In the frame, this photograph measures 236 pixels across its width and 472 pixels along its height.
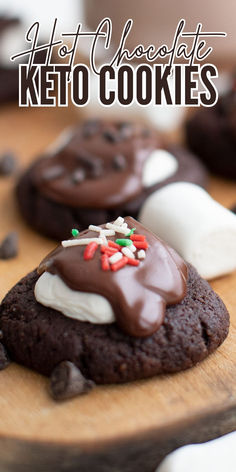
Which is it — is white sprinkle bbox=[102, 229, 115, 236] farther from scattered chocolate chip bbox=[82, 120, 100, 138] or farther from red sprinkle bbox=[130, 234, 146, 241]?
scattered chocolate chip bbox=[82, 120, 100, 138]

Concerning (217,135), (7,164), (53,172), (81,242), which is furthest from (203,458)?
(7,164)

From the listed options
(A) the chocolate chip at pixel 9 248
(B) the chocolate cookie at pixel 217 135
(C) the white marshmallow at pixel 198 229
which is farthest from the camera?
(B) the chocolate cookie at pixel 217 135

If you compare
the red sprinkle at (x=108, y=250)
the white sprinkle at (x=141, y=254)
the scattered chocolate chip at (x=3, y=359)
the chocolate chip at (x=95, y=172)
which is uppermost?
the chocolate chip at (x=95, y=172)

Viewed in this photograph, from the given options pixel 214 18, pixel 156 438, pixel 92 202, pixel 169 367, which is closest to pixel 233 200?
pixel 92 202

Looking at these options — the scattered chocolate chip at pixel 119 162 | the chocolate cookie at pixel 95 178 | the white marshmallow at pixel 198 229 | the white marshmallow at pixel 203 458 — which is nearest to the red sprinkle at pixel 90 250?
the white marshmallow at pixel 198 229

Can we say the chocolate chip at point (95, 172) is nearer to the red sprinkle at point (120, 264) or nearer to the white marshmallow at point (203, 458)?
the red sprinkle at point (120, 264)

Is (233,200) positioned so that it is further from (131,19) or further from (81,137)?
(131,19)

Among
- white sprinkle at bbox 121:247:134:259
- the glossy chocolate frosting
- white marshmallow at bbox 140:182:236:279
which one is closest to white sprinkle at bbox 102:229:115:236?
white sprinkle at bbox 121:247:134:259
